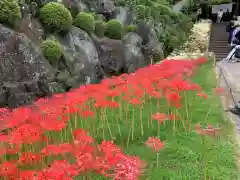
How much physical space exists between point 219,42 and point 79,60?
1571 cm

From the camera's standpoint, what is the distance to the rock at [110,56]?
10531 mm

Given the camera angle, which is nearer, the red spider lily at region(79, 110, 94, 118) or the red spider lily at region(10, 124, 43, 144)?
the red spider lily at region(10, 124, 43, 144)

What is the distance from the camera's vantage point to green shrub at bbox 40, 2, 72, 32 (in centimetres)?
924

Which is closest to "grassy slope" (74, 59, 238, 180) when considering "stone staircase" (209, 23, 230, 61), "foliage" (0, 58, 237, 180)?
"foliage" (0, 58, 237, 180)

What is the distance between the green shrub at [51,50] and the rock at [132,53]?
3391 millimetres

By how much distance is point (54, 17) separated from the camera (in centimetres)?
923

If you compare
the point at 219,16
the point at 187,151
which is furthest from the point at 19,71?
the point at 219,16

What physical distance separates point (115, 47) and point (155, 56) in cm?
370

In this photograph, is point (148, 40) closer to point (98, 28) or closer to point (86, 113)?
point (98, 28)

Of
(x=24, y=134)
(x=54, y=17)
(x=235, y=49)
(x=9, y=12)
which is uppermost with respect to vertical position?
(x=9, y=12)

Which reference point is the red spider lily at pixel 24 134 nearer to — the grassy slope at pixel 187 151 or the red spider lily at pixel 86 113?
the red spider lily at pixel 86 113

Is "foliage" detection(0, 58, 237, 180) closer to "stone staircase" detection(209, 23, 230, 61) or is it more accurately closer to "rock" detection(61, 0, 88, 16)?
"rock" detection(61, 0, 88, 16)

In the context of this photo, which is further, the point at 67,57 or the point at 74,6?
the point at 74,6

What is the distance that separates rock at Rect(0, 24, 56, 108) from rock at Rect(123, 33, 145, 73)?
439 cm
